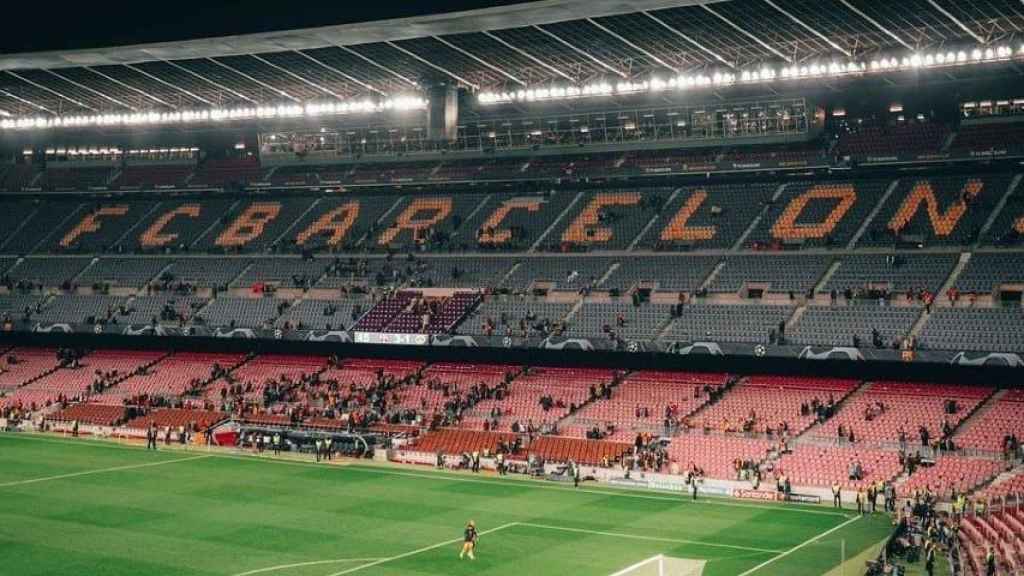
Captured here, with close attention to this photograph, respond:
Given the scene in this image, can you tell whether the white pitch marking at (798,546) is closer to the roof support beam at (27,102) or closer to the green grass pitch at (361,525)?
the green grass pitch at (361,525)

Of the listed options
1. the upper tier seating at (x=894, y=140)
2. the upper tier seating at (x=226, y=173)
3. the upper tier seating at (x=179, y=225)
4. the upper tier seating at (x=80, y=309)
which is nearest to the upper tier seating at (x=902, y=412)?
the upper tier seating at (x=894, y=140)

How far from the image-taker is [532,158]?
3152 inches

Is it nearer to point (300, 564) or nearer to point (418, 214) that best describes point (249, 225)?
point (418, 214)

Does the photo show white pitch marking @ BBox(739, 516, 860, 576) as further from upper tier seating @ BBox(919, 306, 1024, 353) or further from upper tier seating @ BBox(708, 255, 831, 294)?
upper tier seating @ BBox(708, 255, 831, 294)

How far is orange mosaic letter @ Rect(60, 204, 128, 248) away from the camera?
90938 mm

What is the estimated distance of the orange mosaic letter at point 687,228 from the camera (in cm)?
6944

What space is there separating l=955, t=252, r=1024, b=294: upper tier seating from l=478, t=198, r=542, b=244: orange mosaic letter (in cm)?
2894

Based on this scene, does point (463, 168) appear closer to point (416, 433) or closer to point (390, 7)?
point (416, 433)

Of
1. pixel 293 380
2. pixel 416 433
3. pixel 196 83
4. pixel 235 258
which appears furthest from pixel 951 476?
pixel 235 258

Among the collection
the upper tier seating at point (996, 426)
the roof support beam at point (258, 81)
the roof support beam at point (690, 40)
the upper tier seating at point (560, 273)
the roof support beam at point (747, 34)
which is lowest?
the upper tier seating at point (996, 426)

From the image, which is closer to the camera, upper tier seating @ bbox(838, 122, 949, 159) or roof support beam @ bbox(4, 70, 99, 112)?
roof support beam @ bbox(4, 70, 99, 112)

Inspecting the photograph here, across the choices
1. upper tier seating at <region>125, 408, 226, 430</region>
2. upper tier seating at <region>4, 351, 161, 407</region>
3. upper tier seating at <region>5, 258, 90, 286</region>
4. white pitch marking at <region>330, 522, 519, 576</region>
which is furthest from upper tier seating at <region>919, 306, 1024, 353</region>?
upper tier seating at <region>5, 258, 90, 286</region>

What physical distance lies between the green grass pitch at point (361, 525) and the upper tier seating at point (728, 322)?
47.6ft

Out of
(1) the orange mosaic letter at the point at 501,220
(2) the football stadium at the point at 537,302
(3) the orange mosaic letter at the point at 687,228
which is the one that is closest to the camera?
(2) the football stadium at the point at 537,302
